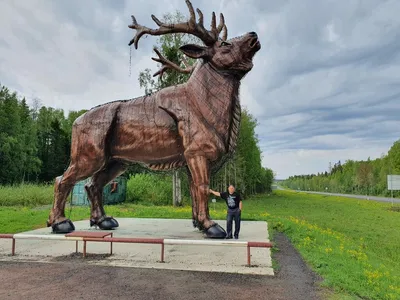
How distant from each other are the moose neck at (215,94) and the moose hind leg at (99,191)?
2.67 meters

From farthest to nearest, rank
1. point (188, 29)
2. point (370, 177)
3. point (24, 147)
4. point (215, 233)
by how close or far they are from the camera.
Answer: point (370, 177)
point (24, 147)
point (188, 29)
point (215, 233)

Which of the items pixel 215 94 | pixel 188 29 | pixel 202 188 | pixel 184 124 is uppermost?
pixel 188 29

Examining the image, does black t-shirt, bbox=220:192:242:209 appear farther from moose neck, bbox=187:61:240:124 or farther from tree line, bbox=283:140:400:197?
tree line, bbox=283:140:400:197

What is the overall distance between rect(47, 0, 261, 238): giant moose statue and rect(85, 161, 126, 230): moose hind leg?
0.62 m

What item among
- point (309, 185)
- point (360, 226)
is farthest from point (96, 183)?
point (309, 185)

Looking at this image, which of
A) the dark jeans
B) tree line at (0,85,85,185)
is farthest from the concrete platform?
tree line at (0,85,85,185)

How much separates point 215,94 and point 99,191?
366cm

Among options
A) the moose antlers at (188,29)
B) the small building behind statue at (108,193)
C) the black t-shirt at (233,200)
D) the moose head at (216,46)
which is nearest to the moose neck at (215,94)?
the moose head at (216,46)

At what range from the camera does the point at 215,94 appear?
6.79 meters

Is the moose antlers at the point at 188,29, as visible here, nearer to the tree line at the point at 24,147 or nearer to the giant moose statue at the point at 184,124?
the giant moose statue at the point at 184,124

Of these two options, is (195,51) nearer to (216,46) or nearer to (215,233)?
(216,46)

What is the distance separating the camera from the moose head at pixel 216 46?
6.61 metres

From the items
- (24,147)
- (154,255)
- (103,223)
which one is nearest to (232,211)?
(154,255)

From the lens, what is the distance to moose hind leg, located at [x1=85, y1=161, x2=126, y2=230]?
8125 mm
